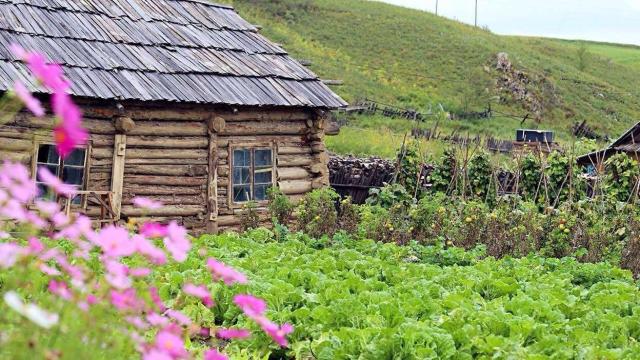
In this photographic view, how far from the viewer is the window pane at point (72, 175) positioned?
44.4 feet

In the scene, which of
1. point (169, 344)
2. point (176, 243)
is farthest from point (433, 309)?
point (169, 344)

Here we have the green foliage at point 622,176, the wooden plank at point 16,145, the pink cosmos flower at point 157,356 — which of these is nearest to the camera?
the pink cosmos flower at point 157,356

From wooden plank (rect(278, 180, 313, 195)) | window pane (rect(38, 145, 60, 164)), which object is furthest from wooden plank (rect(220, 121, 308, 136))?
window pane (rect(38, 145, 60, 164))

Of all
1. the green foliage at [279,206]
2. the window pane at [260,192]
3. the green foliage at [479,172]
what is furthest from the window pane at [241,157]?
the green foliage at [479,172]

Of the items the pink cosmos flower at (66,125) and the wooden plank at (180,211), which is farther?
the wooden plank at (180,211)

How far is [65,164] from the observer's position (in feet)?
44.1

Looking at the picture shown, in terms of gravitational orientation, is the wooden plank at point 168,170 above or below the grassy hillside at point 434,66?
below

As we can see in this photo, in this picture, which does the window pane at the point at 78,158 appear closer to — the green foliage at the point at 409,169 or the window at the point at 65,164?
the window at the point at 65,164

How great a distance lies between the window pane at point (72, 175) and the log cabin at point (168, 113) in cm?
2

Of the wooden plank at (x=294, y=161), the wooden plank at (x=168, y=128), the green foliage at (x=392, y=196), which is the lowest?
the green foliage at (x=392, y=196)

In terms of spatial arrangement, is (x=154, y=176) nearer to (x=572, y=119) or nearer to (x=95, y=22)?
(x=95, y=22)

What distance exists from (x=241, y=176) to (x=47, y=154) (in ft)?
11.1

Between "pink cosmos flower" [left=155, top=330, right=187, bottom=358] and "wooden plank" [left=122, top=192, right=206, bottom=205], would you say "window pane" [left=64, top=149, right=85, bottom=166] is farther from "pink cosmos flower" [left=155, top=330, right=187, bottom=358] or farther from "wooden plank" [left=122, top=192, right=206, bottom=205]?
"pink cosmos flower" [left=155, top=330, right=187, bottom=358]

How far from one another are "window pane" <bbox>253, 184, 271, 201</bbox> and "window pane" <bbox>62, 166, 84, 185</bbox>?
3.18m
